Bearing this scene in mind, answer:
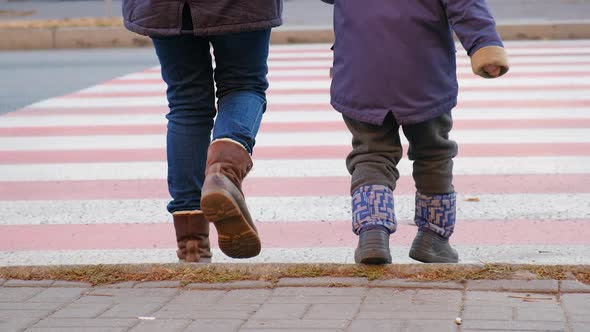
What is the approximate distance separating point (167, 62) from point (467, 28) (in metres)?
0.90

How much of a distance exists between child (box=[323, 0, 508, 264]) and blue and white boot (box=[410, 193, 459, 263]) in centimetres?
10

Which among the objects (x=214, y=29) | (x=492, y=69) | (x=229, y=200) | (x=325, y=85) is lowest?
(x=325, y=85)

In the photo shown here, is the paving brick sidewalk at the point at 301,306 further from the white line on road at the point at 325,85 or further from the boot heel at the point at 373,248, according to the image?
the white line on road at the point at 325,85

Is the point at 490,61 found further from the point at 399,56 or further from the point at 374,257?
the point at 374,257

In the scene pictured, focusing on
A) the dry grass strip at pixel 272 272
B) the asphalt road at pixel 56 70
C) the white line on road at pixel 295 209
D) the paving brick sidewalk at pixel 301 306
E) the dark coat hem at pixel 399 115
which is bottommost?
the white line on road at pixel 295 209

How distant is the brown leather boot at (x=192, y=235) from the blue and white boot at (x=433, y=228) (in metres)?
0.65

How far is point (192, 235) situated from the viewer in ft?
12.9

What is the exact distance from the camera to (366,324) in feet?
10.2

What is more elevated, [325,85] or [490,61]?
[490,61]

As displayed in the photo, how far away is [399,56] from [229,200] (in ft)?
→ 2.15

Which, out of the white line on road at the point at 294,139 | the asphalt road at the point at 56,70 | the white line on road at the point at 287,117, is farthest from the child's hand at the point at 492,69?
the asphalt road at the point at 56,70

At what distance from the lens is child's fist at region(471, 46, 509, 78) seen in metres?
3.51

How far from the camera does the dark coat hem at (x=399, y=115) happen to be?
12.0 feet

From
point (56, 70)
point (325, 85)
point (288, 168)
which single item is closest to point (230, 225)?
point (288, 168)
